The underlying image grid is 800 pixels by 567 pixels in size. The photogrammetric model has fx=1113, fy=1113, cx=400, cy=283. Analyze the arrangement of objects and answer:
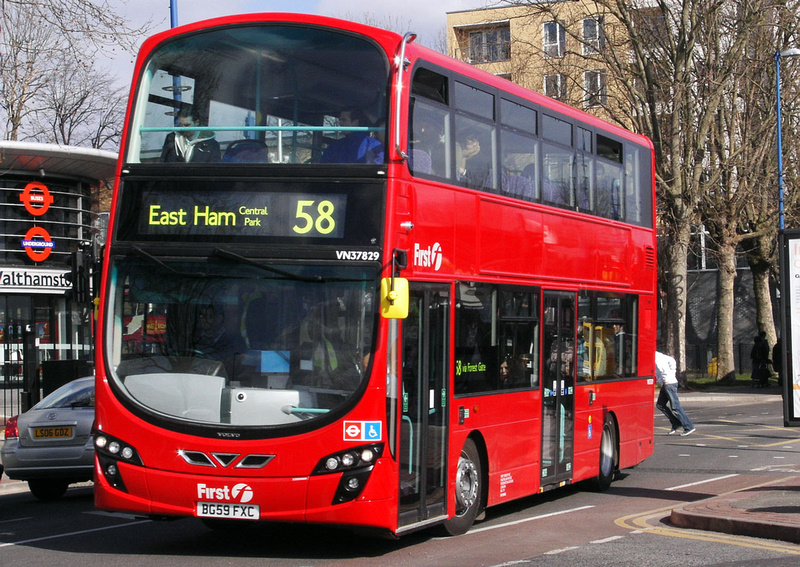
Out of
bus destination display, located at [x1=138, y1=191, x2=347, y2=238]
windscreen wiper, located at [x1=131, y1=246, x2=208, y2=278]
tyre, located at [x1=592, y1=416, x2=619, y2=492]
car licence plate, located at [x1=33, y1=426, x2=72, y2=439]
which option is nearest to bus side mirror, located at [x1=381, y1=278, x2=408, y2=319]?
bus destination display, located at [x1=138, y1=191, x2=347, y2=238]

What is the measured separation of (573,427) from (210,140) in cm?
598

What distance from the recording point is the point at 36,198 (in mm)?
26766

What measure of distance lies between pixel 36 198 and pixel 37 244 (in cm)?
111

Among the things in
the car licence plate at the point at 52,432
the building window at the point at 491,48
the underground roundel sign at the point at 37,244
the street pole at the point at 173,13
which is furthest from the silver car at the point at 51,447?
the building window at the point at 491,48

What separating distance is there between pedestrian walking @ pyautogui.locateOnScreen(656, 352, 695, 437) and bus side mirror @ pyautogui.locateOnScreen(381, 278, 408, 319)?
12727 millimetres

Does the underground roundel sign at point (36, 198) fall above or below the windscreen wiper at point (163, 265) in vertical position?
above

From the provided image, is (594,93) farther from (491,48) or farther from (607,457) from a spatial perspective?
(607,457)

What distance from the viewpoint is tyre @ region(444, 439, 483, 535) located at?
33.3 feet

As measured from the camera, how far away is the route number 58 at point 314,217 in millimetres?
8859

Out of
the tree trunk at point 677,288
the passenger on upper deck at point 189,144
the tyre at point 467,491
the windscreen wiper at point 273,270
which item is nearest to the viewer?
the windscreen wiper at point 273,270

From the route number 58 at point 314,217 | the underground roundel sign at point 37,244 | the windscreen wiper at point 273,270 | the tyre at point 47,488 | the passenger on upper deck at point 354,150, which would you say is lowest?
the tyre at point 47,488

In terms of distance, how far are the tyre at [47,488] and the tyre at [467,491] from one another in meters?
6.12

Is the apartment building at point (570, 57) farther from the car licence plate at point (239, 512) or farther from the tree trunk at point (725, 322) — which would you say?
the car licence plate at point (239, 512)

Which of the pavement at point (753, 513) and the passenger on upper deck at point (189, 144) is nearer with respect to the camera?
the passenger on upper deck at point (189, 144)
